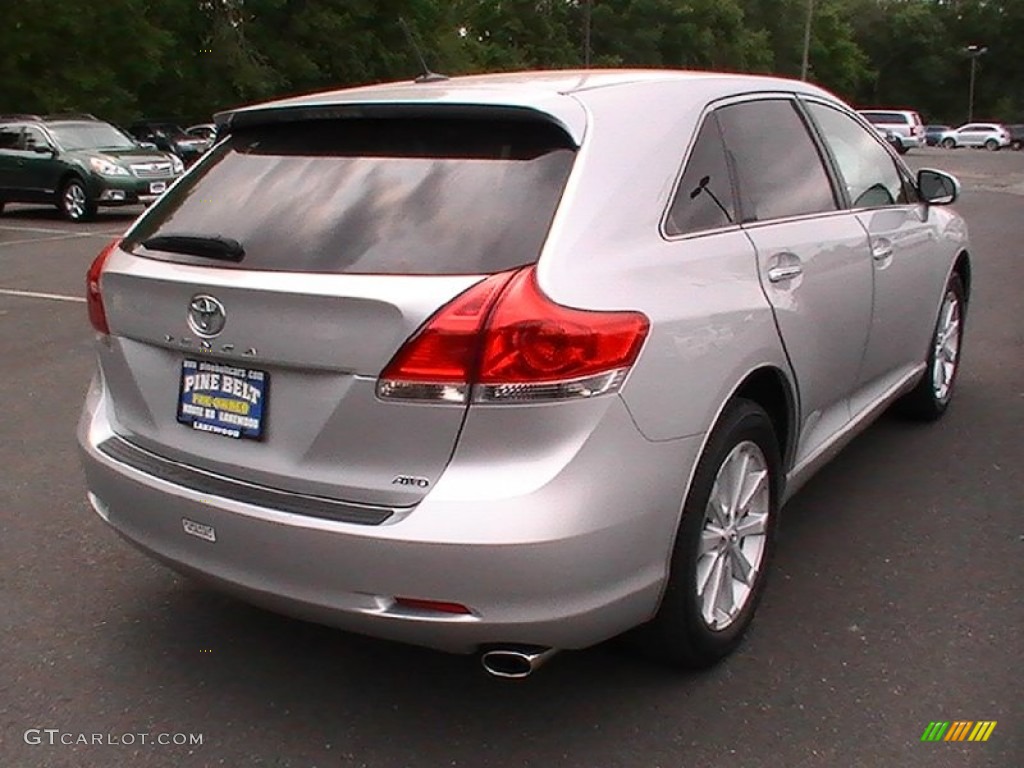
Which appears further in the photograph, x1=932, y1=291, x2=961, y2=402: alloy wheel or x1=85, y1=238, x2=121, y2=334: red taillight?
x1=932, y1=291, x2=961, y2=402: alloy wheel

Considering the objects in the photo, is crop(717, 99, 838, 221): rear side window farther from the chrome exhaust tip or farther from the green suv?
the green suv

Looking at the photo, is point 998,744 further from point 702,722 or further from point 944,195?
point 944,195

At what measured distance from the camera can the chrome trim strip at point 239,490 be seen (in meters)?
2.56

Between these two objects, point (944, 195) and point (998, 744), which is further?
point (944, 195)

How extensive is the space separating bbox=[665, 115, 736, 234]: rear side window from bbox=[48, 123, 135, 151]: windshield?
53.4 feet

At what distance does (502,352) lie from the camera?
246 cm

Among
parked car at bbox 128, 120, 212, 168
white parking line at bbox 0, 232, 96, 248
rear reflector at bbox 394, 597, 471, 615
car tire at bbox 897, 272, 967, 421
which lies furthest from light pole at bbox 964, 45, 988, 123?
rear reflector at bbox 394, 597, 471, 615

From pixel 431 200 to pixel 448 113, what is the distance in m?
0.27

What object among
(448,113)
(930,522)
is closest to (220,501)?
(448,113)

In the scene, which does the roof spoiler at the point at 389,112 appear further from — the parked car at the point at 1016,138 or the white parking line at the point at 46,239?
the parked car at the point at 1016,138

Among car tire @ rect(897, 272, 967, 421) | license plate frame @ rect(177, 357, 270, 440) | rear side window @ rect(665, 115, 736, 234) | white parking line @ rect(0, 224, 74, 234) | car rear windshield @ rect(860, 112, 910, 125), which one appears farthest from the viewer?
car rear windshield @ rect(860, 112, 910, 125)

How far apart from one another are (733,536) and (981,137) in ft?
227

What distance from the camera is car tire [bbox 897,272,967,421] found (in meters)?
5.18

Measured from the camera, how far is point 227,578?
9.06 ft
